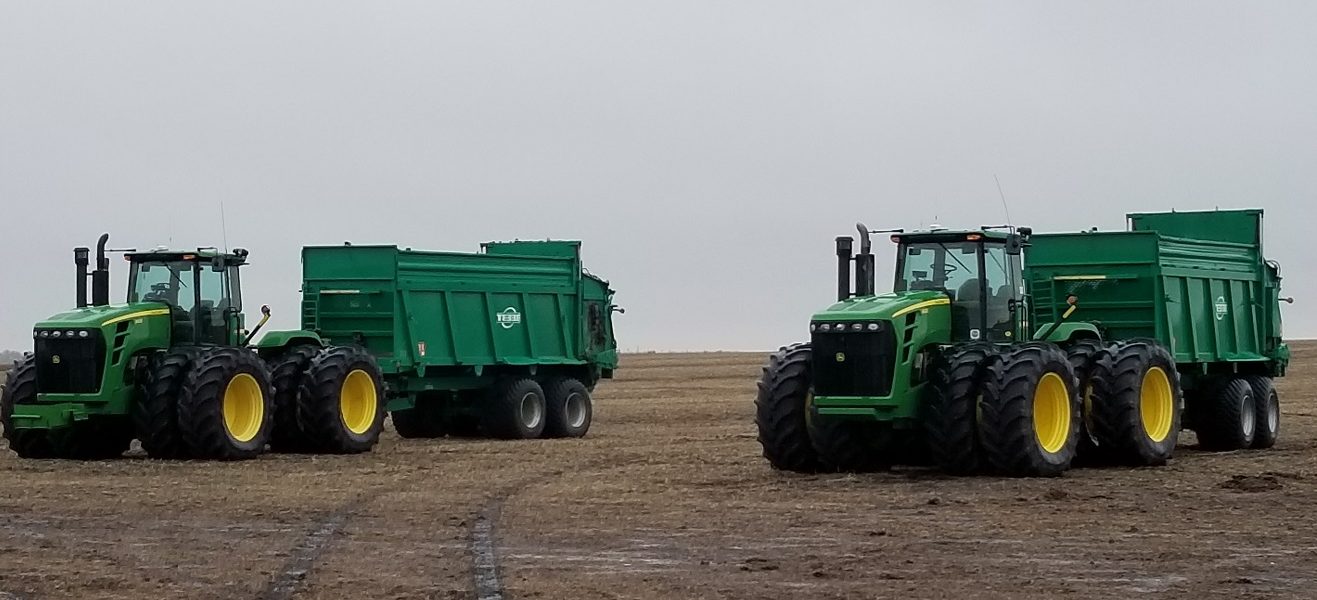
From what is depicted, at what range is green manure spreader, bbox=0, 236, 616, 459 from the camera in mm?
23125

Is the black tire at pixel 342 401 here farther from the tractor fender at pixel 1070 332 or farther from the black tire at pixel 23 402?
the tractor fender at pixel 1070 332

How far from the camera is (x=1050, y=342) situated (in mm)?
20562

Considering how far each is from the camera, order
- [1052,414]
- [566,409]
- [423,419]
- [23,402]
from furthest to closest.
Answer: [566,409] < [423,419] < [23,402] < [1052,414]

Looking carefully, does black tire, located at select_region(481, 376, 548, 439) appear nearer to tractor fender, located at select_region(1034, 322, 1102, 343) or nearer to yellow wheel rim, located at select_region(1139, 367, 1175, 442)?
tractor fender, located at select_region(1034, 322, 1102, 343)

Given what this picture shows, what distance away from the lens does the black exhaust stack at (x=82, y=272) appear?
966 inches

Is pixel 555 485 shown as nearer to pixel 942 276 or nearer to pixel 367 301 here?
pixel 942 276

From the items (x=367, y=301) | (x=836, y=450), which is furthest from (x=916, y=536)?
(x=367, y=301)

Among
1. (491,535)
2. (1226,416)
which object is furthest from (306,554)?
(1226,416)

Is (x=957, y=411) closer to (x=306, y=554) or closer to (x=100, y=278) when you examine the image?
(x=306, y=554)

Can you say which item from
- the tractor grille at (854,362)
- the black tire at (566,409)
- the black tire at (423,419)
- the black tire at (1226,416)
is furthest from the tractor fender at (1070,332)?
the black tire at (423,419)

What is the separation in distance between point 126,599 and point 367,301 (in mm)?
15557

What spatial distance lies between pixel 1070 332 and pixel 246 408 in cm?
943

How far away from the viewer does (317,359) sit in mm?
24703

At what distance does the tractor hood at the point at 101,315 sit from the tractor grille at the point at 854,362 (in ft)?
28.3
